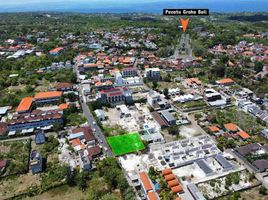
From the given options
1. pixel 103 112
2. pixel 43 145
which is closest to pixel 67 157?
pixel 43 145

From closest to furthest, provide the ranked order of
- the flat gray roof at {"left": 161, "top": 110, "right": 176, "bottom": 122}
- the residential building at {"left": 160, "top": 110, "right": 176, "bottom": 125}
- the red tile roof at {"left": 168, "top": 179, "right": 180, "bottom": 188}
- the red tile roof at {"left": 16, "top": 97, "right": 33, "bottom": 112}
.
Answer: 1. the red tile roof at {"left": 168, "top": 179, "right": 180, "bottom": 188}
2. the residential building at {"left": 160, "top": 110, "right": 176, "bottom": 125}
3. the flat gray roof at {"left": 161, "top": 110, "right": 176, "bottom": 122}
4. the red tile roof at {"left": 16, "top": 97, "right": 33, "bottom": 112}

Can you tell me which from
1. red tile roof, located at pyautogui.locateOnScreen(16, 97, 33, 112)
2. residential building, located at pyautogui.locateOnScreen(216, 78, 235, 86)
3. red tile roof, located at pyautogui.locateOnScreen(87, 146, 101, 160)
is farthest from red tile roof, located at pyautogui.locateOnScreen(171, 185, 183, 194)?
residential building, located at pyautogui.locateOnScreen(216, 78, 235, 86)

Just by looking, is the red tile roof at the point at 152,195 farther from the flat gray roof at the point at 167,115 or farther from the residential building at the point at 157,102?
the residential building at the point at 157,102

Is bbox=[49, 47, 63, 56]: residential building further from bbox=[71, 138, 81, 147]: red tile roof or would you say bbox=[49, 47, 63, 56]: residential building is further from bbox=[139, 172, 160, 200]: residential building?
bbox=[139, 172, 160, 200]: residential building

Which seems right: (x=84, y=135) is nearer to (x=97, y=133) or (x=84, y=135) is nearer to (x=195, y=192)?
(x=97, y=133)

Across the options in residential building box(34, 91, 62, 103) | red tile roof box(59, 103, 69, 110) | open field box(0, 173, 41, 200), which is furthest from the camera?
residential building box(34, 91, 62, 103)

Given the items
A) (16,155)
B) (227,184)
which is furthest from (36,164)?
(227,184)
